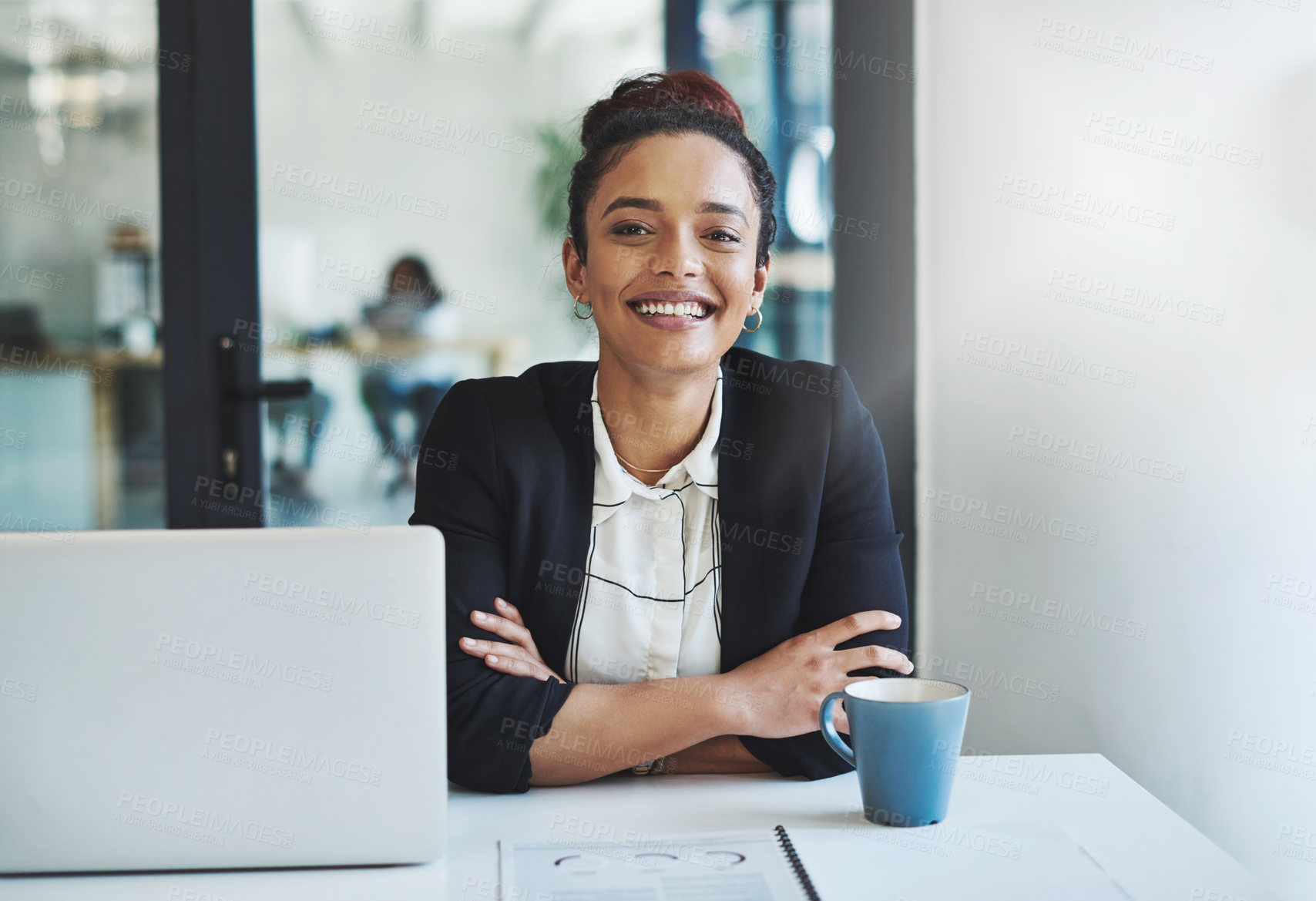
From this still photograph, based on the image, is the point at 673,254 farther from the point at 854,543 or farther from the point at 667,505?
the point at 854,543

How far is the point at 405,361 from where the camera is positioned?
232 centimetres

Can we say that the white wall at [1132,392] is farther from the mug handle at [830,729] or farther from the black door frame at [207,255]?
the black door frame at [207,255]

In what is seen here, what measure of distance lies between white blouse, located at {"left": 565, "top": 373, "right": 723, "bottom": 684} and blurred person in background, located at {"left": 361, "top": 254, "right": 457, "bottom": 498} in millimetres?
1140

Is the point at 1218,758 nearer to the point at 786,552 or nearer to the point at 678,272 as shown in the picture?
the point at 786,552

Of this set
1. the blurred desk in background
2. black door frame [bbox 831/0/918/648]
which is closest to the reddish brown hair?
black door frame [bbox 831/0/918/648]

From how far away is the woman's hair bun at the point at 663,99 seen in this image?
142cm

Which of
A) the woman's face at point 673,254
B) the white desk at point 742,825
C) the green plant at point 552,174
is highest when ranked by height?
the green plant at point 552,174

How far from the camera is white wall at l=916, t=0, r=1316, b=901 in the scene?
1.87 meters

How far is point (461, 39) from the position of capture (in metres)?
2.34

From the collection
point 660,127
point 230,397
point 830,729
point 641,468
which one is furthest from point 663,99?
point 230,397

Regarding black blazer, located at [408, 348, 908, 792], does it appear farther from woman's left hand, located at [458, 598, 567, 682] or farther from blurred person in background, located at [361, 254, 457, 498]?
blurred person in background, located at [361, 254, 457, 498]

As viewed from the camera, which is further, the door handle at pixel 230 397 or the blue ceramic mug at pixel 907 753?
the door handle at pixel 230 397

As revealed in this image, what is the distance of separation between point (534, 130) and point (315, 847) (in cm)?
187

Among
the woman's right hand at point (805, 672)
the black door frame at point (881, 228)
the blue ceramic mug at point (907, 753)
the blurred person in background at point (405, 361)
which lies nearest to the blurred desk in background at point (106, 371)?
the blurred person in background at point (405, 361)
